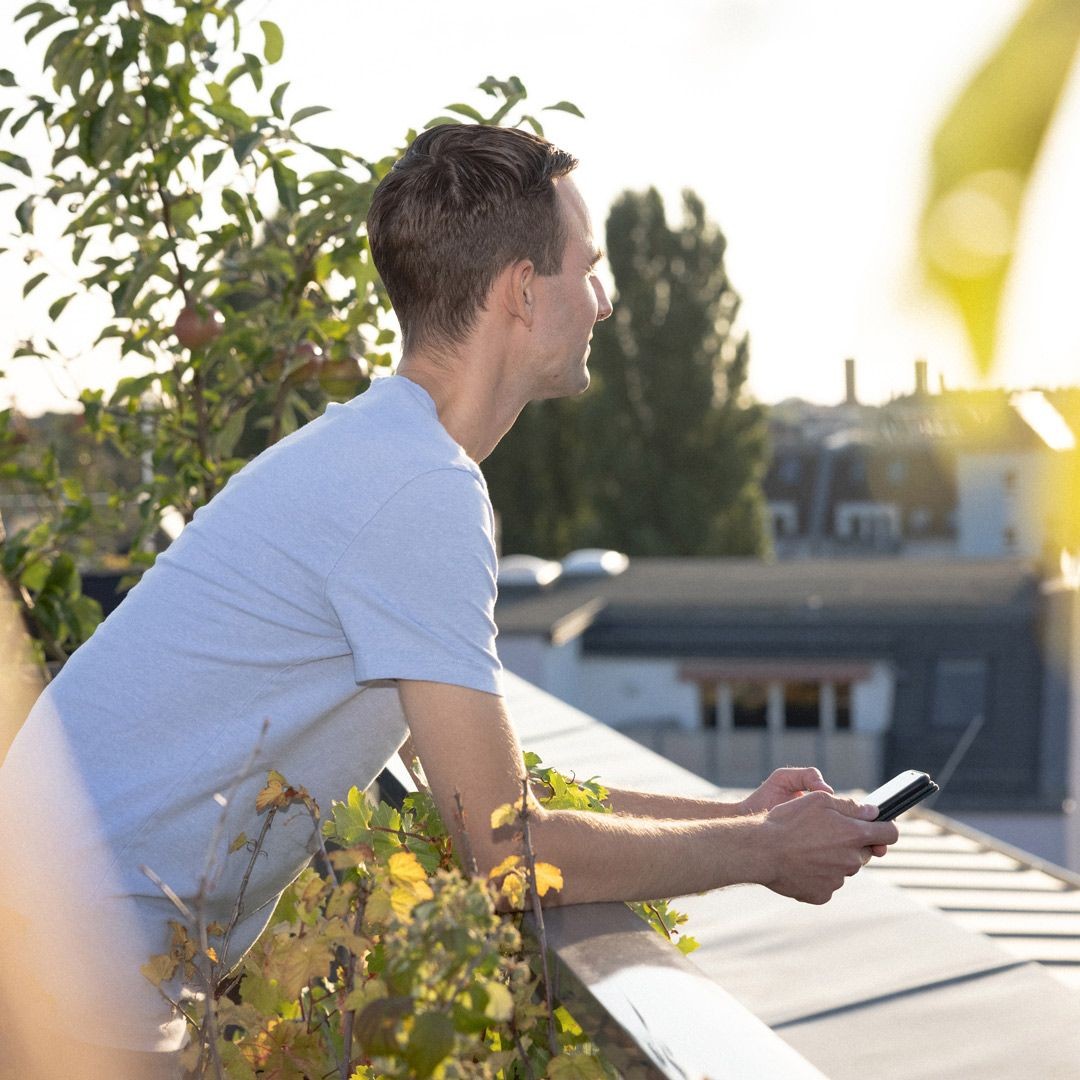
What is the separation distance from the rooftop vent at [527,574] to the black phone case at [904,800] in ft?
69.7

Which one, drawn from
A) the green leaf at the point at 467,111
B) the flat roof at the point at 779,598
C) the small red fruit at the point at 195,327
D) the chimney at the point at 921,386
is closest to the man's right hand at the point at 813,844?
the green leaf at the point at 467,111

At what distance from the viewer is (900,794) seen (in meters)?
1.94

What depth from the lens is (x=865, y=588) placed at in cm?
2484

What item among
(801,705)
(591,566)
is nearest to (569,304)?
(801,705)

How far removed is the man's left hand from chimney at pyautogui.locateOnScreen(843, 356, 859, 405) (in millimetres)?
66575

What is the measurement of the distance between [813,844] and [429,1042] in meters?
0.82

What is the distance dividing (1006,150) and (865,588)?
71.9 feet

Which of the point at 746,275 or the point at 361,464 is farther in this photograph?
the point at 746,275

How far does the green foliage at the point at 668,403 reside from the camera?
1533 inches

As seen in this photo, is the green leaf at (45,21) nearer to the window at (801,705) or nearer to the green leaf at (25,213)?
the green leaf at (25,213)

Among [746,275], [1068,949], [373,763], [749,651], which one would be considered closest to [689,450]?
[746,275]

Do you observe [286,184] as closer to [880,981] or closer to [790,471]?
[880,981]

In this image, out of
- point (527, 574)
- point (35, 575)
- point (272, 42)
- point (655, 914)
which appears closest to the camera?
point (655, 914)

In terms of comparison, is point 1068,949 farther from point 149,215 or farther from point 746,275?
point 746,275
